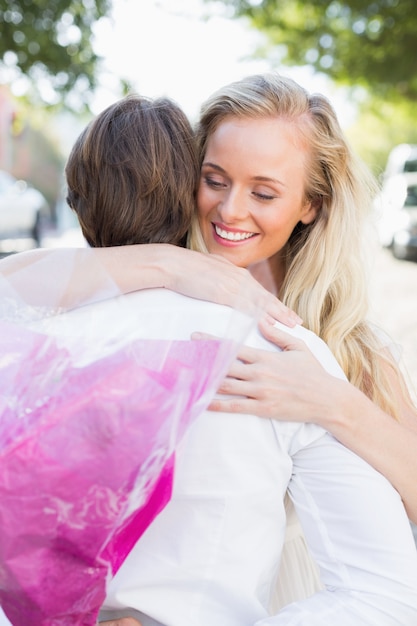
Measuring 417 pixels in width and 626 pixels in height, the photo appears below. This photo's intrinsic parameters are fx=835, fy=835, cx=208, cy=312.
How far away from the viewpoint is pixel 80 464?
1.13 metres

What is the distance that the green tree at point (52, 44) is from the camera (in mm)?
9094

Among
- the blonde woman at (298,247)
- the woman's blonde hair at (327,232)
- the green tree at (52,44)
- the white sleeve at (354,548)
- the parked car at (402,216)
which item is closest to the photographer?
the white sleeve at (354,548)

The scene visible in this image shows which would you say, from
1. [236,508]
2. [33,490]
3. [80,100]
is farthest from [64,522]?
[80,100]

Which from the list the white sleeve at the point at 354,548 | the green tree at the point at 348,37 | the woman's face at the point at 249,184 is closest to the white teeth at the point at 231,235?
the woman's face at the point at 249,184

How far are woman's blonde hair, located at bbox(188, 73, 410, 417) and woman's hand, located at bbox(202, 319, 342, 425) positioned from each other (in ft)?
2.11

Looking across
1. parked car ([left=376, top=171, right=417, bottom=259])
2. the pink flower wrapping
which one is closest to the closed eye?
the pink flower wrapping

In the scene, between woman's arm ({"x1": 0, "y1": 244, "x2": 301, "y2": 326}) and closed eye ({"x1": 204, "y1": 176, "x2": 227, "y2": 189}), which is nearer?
woman's arm ({"x1": 0, "y1": 244, "x2": 301, "y2": 326})

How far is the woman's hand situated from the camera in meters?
1.51

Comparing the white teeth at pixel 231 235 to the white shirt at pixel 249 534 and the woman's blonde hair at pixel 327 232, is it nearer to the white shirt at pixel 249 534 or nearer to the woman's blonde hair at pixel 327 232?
the woman's blonde hair at pixel 327 232

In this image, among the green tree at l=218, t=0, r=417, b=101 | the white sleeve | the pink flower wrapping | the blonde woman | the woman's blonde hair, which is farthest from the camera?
the green tree at l=218, t=0, r=417, b=101

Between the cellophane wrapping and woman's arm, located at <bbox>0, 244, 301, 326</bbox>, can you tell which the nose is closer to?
woman's arm, located at <bbox>0, 244, 301, 326</bbox>

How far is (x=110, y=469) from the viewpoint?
1.15 meters

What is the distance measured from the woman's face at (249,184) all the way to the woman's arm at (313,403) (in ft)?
2.31

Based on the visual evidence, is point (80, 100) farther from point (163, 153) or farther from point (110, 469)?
point (110, 469)
